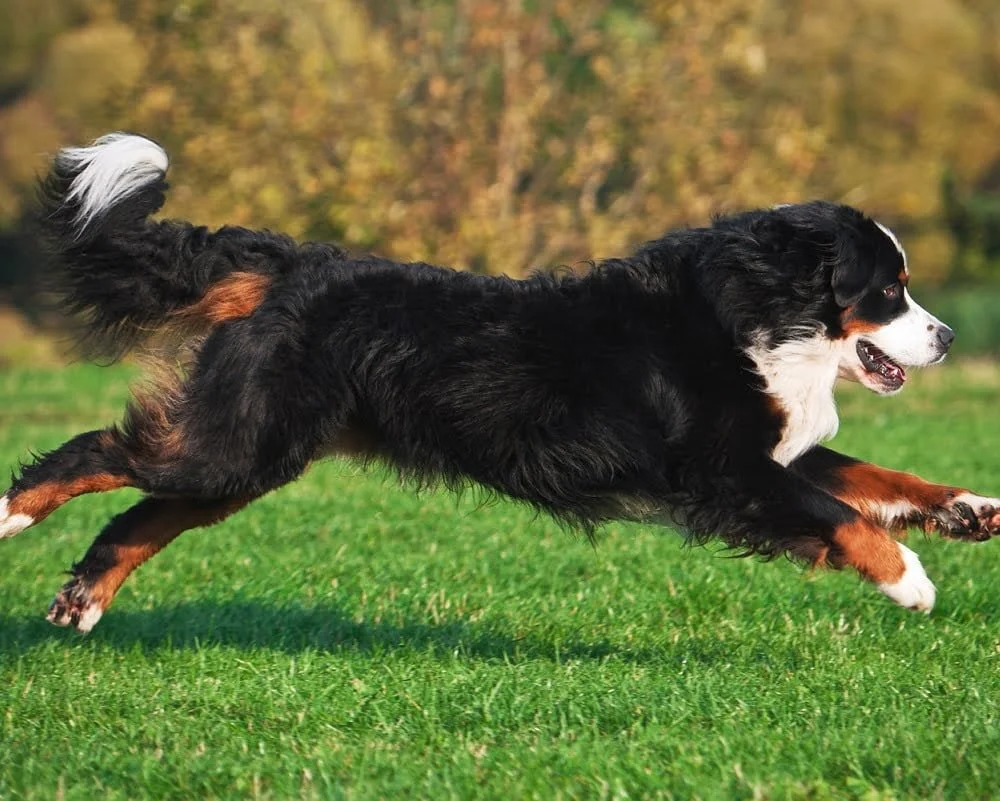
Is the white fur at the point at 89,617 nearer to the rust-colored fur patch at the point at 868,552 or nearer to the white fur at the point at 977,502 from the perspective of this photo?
the rust-colored fur patch at the point at 868,552

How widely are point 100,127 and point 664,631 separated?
18.3 meters

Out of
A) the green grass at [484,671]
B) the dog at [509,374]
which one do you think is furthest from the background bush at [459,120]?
the dog at [509,374]

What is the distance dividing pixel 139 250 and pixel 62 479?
0.93 metres

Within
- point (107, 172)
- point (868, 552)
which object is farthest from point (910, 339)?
point (107, 172)

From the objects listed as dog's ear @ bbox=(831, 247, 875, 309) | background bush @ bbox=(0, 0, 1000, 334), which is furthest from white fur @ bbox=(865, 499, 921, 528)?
background bush @ bbox=(0, 0, 1000, 334)

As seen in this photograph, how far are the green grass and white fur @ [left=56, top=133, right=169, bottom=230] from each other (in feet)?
5.11

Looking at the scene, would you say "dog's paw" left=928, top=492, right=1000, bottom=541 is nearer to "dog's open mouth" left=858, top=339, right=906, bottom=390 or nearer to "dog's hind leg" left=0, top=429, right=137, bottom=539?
"dog's open mouth" left=858, top=339, right=906, bottom=390

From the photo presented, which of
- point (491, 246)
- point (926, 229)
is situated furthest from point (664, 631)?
point (926, 229)

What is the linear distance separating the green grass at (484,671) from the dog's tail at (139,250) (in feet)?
3.74

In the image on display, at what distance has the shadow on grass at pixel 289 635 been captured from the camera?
5719 millimetres

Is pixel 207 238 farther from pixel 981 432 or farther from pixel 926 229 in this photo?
pixel 926 229

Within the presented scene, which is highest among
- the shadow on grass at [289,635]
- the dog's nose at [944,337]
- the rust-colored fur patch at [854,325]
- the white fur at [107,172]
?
the white fur at [107,172]

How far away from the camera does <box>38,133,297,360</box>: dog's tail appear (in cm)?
540

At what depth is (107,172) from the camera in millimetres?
5449
